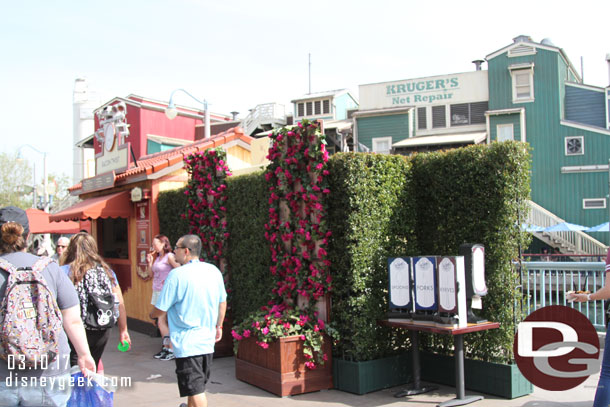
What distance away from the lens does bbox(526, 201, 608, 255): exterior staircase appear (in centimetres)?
2330

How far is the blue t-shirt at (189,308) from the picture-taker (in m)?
4.76

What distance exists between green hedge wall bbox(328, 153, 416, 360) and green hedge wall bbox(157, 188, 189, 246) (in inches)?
160

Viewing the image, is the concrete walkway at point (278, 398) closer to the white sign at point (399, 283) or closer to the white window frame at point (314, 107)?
the white sign at point (399, 283)

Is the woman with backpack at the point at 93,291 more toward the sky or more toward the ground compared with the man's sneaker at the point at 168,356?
more toward the sky

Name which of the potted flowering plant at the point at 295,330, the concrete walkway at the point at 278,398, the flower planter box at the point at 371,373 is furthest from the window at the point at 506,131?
the potted flowering plant at the point at 295,330

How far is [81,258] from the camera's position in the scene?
4984 millimetres

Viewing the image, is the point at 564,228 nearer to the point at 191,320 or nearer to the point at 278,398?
the point at 278,398

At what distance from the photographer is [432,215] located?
6953 millimetres

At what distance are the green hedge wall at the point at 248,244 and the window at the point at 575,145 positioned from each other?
21.7 meters

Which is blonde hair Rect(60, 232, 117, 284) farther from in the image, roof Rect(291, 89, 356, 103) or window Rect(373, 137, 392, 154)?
roof Rect(291, 89, 356, 103)

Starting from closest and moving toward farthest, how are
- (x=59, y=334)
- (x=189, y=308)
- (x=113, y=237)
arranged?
1. (x=59, y=334)
2. (x=189, y=308)
3. (x=113, y=237)

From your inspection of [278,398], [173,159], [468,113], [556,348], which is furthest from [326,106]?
[556,348]

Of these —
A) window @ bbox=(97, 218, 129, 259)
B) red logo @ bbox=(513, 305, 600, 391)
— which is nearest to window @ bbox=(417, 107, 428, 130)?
window @ bbox=(97, 218, 129, 259)

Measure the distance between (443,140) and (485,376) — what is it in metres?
21.6
